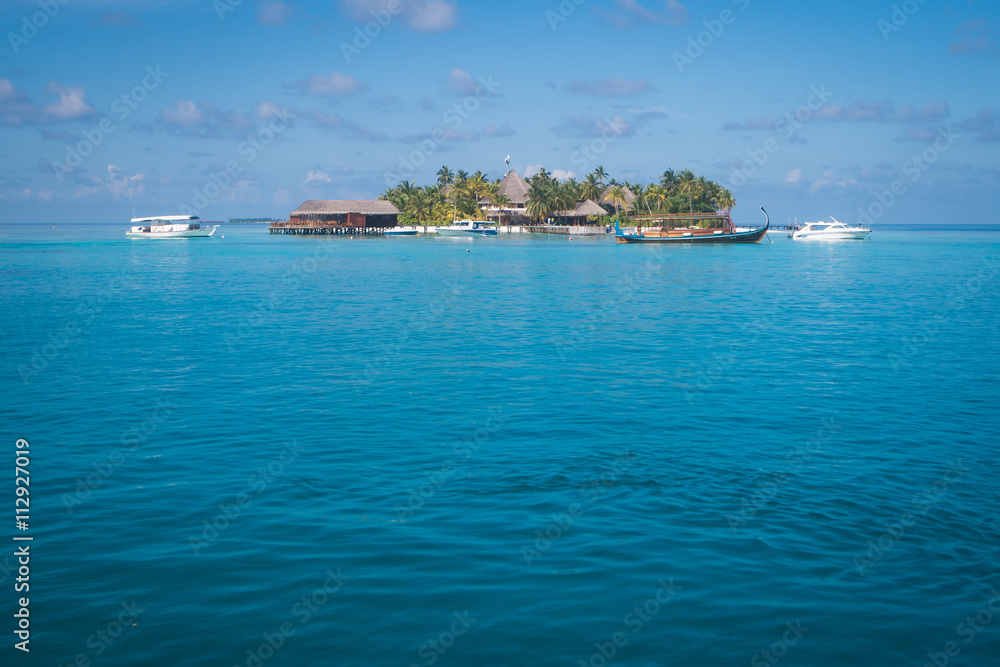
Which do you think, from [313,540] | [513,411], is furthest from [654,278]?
[313,540]

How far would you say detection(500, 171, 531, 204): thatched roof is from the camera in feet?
518

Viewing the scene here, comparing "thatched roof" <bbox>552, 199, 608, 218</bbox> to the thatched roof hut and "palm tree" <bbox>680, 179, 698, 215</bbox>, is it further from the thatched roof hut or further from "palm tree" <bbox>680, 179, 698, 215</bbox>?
the thatched roof hut

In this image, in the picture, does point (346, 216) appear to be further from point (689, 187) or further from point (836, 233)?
point (836, 233)

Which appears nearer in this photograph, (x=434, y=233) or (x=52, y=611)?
(x=52, y=611)

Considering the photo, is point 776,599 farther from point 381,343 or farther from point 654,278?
point 654,278

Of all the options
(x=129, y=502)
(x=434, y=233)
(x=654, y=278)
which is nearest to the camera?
(x=129, y=502)

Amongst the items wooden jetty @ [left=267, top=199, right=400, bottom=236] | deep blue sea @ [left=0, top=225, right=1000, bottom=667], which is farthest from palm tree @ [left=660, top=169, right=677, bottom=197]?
deep blue sea @ [left=0, top=225, right=1000, bottom=667]

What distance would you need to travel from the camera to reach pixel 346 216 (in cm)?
14438

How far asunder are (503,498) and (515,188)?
152143mm

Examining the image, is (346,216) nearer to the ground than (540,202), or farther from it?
nearer to the ground

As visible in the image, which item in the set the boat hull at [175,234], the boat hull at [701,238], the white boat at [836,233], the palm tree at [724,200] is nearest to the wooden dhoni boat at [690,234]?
the boat hull at [701,238]

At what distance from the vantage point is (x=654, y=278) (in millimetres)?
53938

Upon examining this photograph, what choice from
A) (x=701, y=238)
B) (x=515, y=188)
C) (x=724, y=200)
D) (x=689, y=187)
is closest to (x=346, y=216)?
(x=515, y=188)

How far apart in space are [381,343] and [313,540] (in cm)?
1554
